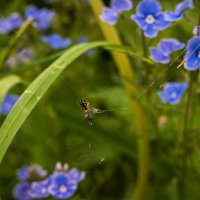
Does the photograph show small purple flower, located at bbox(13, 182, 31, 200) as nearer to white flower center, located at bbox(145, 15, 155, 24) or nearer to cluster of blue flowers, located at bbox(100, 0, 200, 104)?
cluster of blue flowers, located at bbox(100, 0, 200, 104)

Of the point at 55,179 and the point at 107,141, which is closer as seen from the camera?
the point at 55,179

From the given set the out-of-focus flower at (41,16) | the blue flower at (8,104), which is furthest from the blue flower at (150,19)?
the out-of-focus flower at (41,16)

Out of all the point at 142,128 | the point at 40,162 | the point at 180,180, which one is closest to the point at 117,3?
the point at 142,128

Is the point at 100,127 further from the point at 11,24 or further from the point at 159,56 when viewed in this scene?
the point at 11,24

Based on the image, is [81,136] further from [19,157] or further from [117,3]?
[117,3]

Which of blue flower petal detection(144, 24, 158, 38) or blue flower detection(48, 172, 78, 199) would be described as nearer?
blue flower detection(48, 172, 78, 199)

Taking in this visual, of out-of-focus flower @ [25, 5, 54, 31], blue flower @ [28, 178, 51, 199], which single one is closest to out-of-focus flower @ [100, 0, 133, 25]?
blue flower @ [28, 178, 51, 199]
